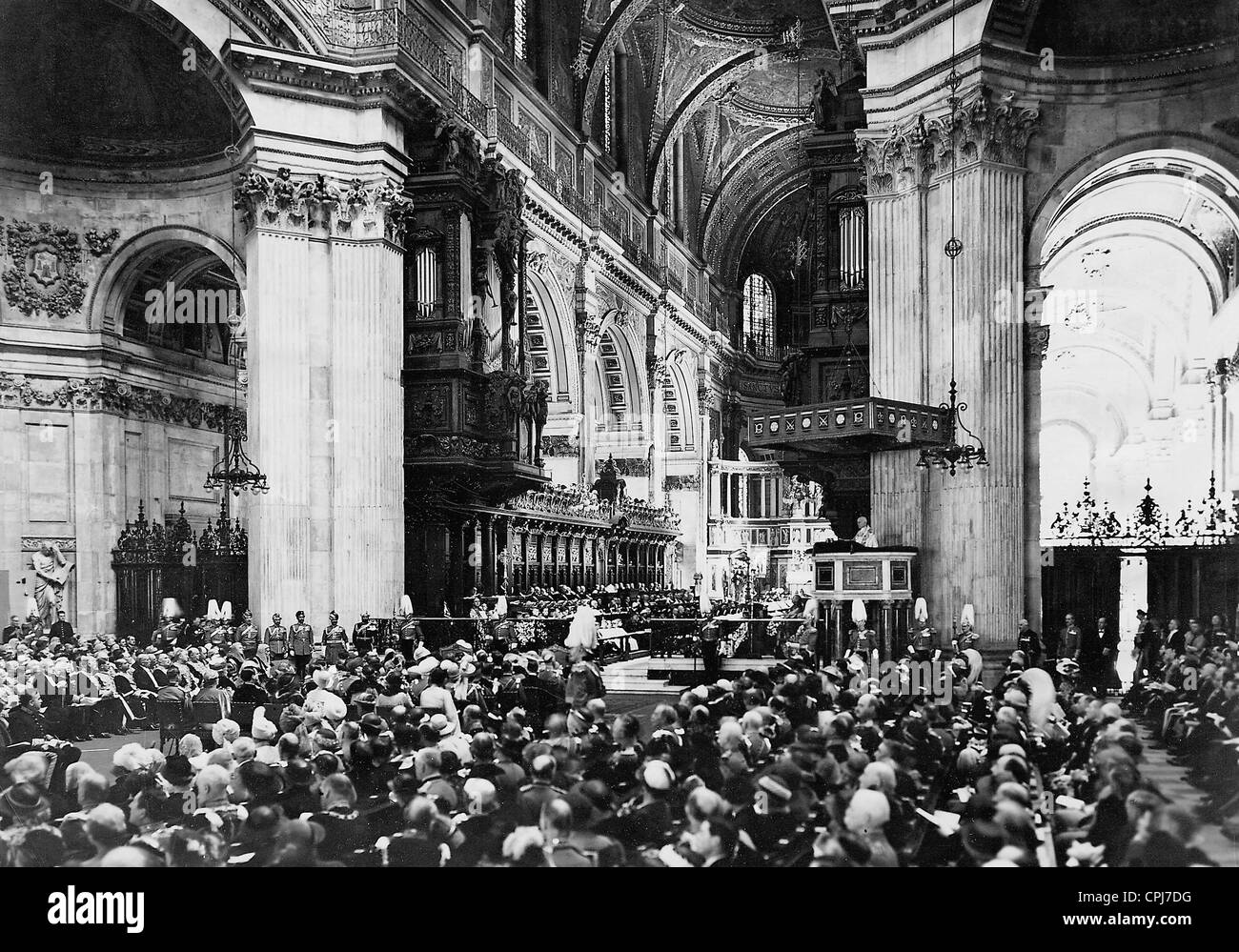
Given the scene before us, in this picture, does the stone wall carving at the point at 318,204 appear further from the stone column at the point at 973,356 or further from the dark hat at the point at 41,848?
the dark hat at the point at 41,848

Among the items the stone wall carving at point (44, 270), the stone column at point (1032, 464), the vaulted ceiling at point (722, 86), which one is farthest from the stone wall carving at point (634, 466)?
the stone column at point (1032, 464)

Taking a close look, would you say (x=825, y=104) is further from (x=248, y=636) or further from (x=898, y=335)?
(x=248, y=636)

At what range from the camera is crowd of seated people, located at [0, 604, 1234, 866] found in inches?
283

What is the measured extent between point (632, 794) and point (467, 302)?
47.6 ft

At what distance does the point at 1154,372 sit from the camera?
75.9 feet

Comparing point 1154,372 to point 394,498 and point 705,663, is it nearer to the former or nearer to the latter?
point 705,663

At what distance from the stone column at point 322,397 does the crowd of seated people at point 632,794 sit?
9.12 meters

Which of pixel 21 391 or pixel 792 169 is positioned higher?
pixel 792 169

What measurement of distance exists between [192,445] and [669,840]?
62.2ft

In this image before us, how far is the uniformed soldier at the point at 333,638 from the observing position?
1675cm

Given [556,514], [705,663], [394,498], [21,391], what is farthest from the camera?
[556,514]

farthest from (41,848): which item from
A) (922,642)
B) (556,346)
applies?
(556,346)
